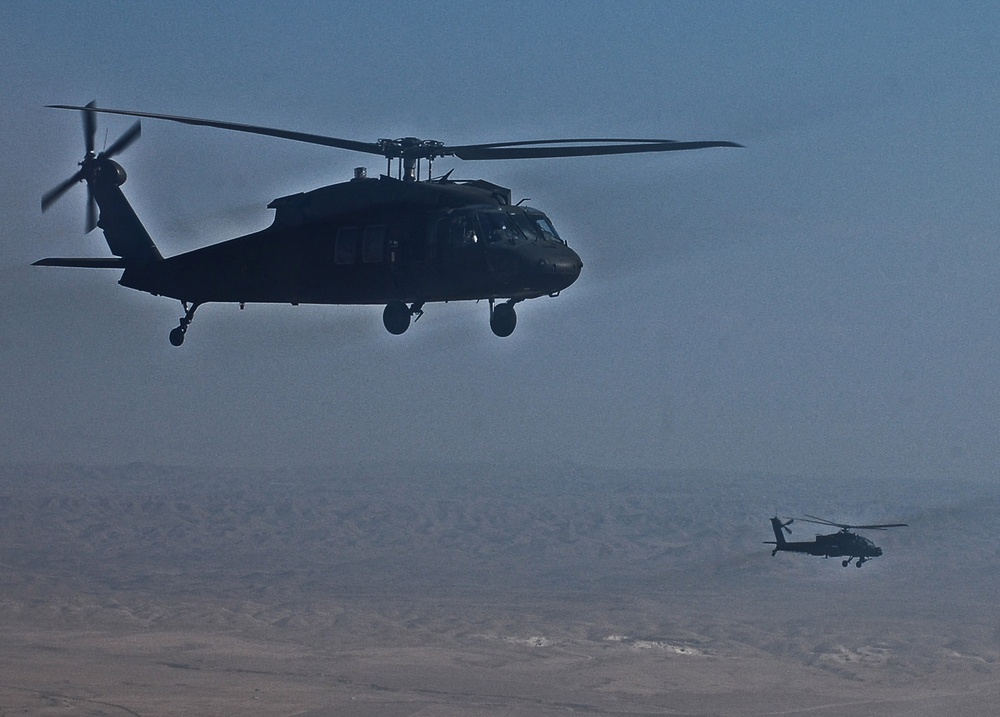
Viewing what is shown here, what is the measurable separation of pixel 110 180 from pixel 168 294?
254 inches

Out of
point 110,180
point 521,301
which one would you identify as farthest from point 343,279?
point 110,180

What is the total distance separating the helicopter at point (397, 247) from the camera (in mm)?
41531

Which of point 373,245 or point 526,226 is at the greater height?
point 526,226

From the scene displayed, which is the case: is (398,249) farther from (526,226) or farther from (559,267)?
(559,267)

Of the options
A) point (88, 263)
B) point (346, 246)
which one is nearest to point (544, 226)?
point (346, 246)

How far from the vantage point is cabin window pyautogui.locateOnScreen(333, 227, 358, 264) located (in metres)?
44.2

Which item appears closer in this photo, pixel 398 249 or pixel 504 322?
pixel 398 249

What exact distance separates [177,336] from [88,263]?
475cm

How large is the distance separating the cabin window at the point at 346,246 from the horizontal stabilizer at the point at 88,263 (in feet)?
35.3


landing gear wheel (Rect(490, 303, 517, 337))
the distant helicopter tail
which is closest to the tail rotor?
the distant helicopter tail

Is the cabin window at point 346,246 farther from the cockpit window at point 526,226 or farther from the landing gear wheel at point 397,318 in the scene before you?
the cockpit window at point 526,226

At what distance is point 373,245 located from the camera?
43750mm

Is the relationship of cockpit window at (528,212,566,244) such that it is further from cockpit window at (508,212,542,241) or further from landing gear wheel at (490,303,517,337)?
landing gear wheel at (490,303,517,337)

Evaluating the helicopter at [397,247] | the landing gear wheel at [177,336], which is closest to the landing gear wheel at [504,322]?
the helicopter at [397,247]
